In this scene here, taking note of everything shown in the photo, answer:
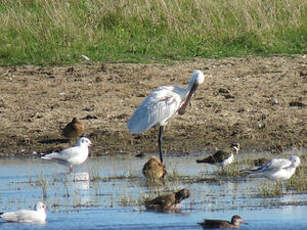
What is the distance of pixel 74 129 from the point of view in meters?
13.9

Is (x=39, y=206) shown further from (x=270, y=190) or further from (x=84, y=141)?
(x=84, y=141)

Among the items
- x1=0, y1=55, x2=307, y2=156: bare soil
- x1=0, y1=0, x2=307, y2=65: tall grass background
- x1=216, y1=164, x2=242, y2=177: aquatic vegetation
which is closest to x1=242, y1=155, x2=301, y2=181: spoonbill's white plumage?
Result: x1=216, y1=164, x2=242, y2=177: aquatic vegetation

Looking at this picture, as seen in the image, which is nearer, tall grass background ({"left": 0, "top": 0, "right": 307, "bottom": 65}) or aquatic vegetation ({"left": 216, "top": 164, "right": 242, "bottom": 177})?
aquatic vegetation ({"left": 216, "top": 164, "right": 242, "bottom": 177})

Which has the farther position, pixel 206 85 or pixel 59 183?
pixel 206 85

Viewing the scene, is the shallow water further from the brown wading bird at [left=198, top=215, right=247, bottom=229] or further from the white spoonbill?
the white spoonbill

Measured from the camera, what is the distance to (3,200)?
35.6 ft

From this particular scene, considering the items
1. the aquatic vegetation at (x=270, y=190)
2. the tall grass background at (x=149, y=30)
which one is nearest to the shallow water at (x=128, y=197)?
the aquatic vegetation at (x=270, y=190)

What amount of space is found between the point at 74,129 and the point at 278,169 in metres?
4.06

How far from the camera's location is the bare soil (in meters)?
14.1

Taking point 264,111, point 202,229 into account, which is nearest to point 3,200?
point 202,229

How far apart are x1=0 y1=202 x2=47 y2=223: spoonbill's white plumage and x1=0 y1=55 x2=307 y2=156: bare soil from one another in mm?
3899

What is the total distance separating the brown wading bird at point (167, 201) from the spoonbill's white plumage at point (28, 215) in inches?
46.3

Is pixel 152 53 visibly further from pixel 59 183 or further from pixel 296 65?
pixel 59 183

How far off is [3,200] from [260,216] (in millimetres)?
3034
